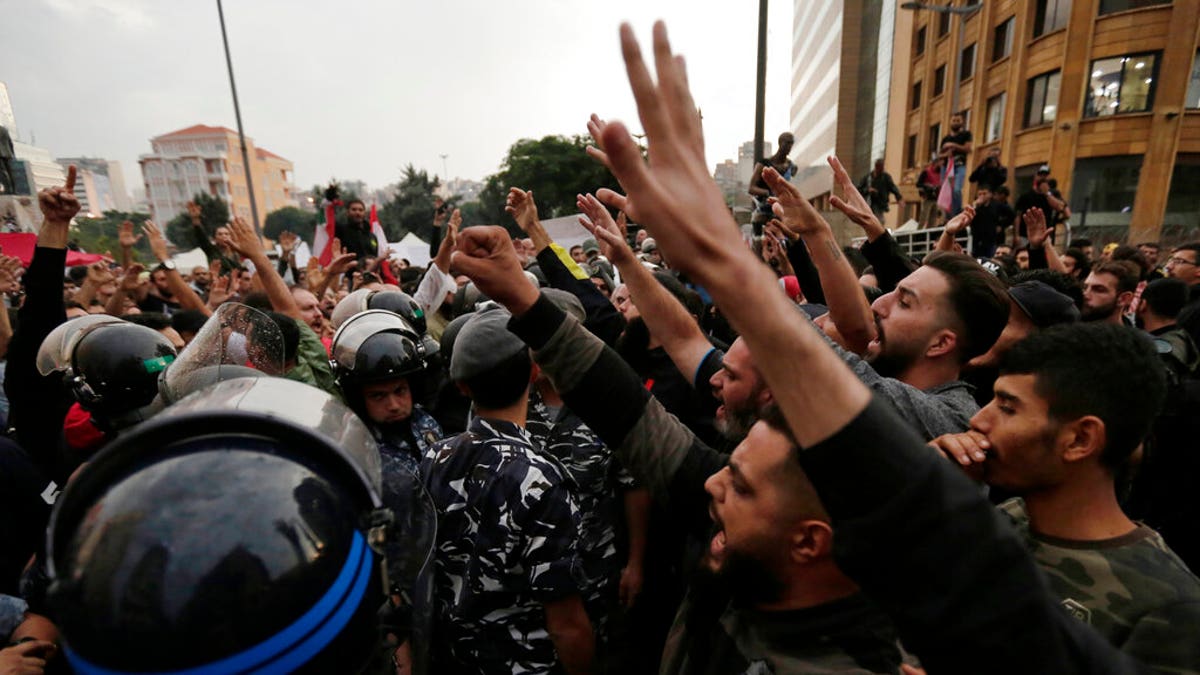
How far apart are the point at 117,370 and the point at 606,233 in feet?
7.16

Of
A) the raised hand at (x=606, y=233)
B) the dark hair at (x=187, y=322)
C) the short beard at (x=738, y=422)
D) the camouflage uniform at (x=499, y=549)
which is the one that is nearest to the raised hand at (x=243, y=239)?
the dark hair at (x=187, y=322)

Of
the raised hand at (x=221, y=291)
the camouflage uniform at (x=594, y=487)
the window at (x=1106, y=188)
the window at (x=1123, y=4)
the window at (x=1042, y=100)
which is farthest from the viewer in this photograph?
the window at (x=1042, y=100)

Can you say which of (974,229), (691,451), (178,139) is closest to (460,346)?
(691,451)

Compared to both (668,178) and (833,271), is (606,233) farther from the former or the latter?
(668,178)

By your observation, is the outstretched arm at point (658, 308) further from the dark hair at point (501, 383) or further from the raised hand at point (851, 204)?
the raised hand at point (851, 204)

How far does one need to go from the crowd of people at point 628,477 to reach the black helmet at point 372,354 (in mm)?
15

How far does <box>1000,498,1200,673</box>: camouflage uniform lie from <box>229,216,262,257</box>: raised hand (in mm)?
4567

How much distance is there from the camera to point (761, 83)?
28.7 feet

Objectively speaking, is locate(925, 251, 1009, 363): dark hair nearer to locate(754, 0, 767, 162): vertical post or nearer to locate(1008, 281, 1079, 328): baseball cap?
locate(1008, 281, 1079, 328): baseball cap

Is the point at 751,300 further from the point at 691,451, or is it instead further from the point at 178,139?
the point at 178,139

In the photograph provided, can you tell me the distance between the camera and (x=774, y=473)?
1.39m

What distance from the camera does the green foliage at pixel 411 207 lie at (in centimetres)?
5497

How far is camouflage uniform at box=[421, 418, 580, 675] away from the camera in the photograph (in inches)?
74.7

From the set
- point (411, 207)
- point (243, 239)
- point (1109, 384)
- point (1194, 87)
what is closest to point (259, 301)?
point (243, 239)
